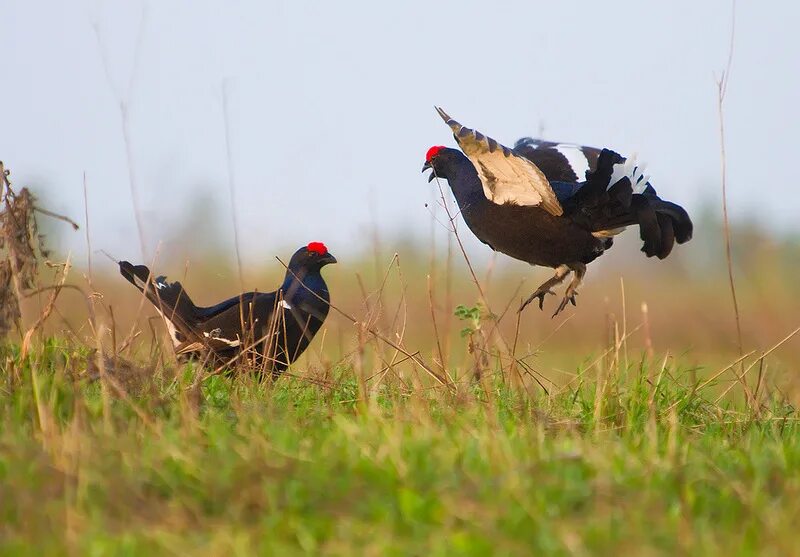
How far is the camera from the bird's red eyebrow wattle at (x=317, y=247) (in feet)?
22.2

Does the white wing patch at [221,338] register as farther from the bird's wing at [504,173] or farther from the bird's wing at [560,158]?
the bird's wing at [560,158]

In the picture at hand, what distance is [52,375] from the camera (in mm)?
4387

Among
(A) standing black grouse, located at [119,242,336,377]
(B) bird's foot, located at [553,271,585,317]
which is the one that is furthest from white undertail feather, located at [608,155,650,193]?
(A) standing black grouse, located at [119,242,336,377]

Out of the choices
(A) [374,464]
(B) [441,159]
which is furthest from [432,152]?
(A) [374,464]

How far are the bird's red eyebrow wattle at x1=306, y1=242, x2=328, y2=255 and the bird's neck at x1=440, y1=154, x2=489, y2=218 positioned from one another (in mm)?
905

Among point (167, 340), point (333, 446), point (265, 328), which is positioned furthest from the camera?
point (265, 328)

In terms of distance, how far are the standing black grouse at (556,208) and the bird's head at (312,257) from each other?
0.93 meters

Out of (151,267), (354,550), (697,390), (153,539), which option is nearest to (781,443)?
(697,390)

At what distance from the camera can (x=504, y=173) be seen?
5.78m

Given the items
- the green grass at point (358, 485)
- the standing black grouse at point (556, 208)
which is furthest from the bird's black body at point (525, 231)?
the green grass at point (358, 485)

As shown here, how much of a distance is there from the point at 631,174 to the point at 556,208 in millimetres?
439

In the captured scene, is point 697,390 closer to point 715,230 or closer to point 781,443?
point 781,443

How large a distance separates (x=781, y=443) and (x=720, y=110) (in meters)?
1.90

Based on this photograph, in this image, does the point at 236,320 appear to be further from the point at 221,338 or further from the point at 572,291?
the point at 572,291
